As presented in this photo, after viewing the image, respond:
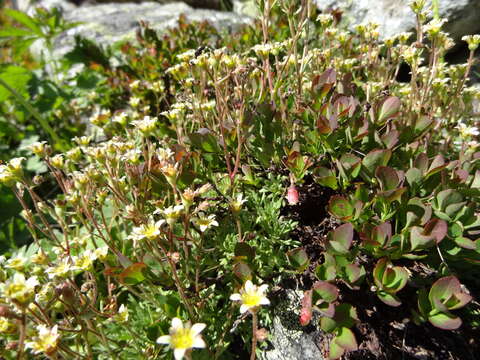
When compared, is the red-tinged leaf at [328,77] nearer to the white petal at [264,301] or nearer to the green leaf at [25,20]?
the white petal at [264,301]

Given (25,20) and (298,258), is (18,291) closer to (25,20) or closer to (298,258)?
(298,258)

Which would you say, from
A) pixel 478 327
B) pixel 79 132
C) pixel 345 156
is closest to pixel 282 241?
pixel 345 156

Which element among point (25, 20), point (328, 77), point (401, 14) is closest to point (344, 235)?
point (328, 77)

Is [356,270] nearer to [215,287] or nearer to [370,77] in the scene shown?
[215,287]

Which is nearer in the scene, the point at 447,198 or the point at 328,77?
the point at 447,198

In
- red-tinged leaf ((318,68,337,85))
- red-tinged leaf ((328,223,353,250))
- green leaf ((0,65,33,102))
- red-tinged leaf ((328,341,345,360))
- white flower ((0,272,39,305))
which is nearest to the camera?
white flower ((0,272,39,305))

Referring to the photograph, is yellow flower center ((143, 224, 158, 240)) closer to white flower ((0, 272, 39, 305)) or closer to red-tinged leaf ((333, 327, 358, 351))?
white flower ((0, 272, 39, 305))

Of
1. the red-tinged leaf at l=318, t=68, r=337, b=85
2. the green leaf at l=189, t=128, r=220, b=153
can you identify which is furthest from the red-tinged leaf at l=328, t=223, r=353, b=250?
the red-tinged leaf at l=318, t=68, r=337, b=85
